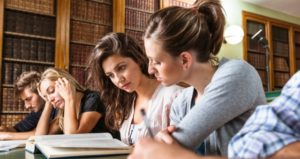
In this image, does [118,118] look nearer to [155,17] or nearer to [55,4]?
[155,17]

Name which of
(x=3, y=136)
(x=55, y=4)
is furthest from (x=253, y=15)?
(x=3, y=136)

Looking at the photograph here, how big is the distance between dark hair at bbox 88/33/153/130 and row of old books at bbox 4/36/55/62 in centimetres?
173

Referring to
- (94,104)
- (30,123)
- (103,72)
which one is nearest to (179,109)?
(103,72)

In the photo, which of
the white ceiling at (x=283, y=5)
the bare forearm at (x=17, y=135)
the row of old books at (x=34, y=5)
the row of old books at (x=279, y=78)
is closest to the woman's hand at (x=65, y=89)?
the bare forearm at (x=17, y=135)

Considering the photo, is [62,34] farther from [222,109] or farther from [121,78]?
[222,109]

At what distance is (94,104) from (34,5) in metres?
1.81

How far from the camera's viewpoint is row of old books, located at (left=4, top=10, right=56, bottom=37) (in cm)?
308

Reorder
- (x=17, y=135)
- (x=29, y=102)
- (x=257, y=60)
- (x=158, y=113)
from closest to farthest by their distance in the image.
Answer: (x=158, y=113), (x=17, y=135), (x=29, y=102), (x=257, y=60)

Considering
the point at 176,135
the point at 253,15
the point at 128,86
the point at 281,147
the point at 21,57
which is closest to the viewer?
the point at 281,147

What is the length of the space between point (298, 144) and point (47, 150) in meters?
0.74

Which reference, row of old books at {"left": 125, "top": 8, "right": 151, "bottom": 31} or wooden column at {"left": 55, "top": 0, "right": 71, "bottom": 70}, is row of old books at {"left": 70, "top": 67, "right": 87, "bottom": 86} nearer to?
wooden column at {"left": 55, "top": 0, "right": 71, "bottom": 70}

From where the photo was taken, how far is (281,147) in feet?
1.55

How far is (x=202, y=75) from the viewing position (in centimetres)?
95

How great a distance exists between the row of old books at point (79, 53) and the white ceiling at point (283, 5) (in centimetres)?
286
